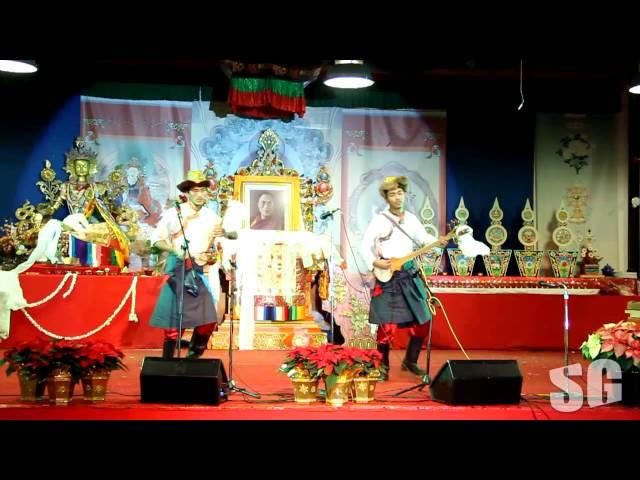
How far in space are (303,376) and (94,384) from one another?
1262mm

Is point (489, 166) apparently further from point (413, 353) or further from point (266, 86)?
point (413, 353)

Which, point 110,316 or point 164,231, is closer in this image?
point 164,231

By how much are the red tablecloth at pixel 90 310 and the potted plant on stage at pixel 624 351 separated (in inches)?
164

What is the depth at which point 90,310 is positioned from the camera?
7.70 metres

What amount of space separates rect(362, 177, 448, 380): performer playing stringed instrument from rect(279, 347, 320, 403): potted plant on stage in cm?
151

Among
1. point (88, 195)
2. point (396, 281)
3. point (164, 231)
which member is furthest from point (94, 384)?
point (88, 195)

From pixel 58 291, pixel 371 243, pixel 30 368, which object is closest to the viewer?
pixel 30 368

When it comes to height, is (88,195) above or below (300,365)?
above

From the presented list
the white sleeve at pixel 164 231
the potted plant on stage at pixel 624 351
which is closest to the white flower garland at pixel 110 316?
the white sleeve at pixel 164 231

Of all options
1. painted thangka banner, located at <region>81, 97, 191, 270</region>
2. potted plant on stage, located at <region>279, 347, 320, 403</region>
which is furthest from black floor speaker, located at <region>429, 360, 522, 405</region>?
painted thangka banner, located at <region>81, 97, 191, 270</region>

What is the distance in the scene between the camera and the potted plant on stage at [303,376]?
4.72 m

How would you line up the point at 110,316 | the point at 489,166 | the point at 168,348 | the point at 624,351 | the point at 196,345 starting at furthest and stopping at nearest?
the point at 489,166 < the point at 110,316 < the point at 196,345 < the point at 168,348 < the point at 624,351

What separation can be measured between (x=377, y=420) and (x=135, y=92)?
5.67 m
